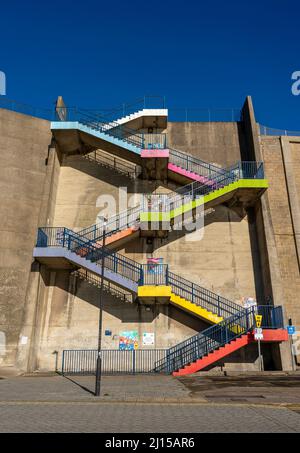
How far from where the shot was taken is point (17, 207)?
21812mm

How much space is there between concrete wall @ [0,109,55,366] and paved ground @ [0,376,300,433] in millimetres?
5795

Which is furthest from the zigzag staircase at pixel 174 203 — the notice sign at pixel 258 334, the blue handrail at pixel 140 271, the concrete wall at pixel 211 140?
the notice sign at pixel 258 334

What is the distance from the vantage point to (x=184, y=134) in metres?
26.1

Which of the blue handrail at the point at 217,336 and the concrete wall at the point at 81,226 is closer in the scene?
the blue handrail at the point at 217,336

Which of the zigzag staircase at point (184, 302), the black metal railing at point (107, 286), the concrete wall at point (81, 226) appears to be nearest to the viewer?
the zigzag staircase at point (184, 302)

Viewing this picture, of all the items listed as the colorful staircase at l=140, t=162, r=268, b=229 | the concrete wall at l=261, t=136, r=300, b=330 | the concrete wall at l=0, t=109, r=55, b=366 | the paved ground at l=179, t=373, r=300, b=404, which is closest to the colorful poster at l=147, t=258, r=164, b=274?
the colorful staircase at l=140, t=162, r=268, b=229

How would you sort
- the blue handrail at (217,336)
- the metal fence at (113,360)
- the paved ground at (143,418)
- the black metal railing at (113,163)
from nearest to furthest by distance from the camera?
the paved ground at (143,418) → the blue handrail at (217,336) → the metal fence at (113,360) → the black metal railing at (113,163)

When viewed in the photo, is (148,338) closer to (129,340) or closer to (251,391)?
(129,340)

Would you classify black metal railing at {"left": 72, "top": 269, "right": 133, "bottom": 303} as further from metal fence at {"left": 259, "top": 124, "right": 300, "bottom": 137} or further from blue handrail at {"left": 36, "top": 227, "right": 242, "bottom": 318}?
metal fence at {"left": 259, "top": 124, "right": 300, "bottom": 137}

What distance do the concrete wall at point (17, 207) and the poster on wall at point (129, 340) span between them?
5392 millimetres

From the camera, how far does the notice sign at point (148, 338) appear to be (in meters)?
20.1

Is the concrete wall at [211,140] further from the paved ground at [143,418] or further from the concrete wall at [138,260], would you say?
the paved ground at [143,418]

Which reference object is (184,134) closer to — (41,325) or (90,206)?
(90,206)

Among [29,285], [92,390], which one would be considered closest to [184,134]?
[29,285]
